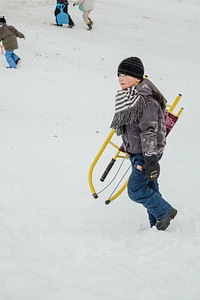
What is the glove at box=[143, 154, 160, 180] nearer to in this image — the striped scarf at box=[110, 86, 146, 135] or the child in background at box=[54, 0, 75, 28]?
the striped scarf at box=[110, 86, 146, 135]

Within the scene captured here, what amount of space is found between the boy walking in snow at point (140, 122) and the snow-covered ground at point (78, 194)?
66cm

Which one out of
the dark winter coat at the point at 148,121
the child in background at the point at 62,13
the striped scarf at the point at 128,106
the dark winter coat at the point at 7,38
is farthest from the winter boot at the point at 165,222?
the child in background at the point at 62,13

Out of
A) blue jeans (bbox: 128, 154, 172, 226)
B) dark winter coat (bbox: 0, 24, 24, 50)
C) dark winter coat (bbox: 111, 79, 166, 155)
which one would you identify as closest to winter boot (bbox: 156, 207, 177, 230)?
blue jeans (bbox: 128, 154, 172, 226)

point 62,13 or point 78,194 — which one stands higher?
point 62,13

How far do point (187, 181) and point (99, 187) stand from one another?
1.25 m

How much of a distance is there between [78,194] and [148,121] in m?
1.79

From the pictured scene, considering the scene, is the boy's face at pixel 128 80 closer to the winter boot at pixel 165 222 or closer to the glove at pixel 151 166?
the glove at pixel 151 166

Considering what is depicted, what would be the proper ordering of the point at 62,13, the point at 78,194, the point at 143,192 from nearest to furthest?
the point at 143,192 < the point at 78,194 < the point at 62,13

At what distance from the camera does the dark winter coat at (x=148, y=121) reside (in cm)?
308

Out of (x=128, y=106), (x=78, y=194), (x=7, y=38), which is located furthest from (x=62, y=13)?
(x=128, y=106)

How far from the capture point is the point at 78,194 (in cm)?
449

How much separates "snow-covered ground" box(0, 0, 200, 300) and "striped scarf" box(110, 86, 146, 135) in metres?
1.20

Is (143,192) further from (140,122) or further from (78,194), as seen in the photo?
(78,194)

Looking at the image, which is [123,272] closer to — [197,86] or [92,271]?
[92,271]
